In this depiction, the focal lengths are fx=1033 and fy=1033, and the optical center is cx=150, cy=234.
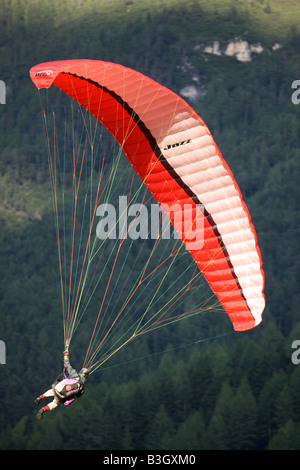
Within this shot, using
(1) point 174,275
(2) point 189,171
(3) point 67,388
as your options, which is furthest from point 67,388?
(1) point 174,275

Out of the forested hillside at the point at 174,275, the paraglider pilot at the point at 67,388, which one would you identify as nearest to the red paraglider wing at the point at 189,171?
the paraglider pilot at the point at 67,388

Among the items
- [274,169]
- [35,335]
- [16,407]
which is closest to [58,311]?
[35,335]

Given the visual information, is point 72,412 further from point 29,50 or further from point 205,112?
point 29,50

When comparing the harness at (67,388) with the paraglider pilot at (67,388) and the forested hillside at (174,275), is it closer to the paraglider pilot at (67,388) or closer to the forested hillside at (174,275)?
the paraglider pilot at (67,388)

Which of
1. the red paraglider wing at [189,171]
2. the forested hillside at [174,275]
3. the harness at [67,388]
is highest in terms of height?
the forested hillside at [174,275]

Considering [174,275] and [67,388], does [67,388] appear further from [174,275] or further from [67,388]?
[174,275]
